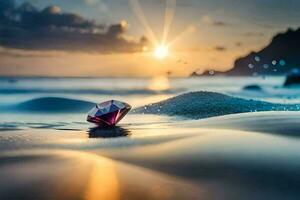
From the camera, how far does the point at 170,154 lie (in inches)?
254

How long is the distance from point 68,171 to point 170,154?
1513 millimetres

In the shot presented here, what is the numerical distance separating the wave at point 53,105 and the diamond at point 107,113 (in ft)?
20.1

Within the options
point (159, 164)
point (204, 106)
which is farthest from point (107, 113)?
point (159, 164)

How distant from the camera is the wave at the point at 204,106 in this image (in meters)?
12.8

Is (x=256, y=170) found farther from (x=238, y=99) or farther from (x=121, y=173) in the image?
(x=238, y=99)

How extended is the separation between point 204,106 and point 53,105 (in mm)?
6610

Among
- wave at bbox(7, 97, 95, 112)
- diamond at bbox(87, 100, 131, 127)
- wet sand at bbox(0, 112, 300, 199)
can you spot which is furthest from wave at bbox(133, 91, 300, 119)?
wet sand at bbox(0, 112, 300, 199)

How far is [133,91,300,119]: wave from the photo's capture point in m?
12.8

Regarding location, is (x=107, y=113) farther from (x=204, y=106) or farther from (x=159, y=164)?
(x=159, y=164)

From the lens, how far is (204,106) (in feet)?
43.3

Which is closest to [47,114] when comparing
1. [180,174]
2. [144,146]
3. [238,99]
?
[238,99]

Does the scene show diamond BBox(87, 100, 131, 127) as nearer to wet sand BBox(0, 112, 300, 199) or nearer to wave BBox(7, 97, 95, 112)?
wet sand BBox(0, 112, 300, 199)

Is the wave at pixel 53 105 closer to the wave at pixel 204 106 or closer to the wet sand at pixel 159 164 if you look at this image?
the wave at pixel 204 106

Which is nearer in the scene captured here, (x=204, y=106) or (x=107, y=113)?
(x=107, y=113)
